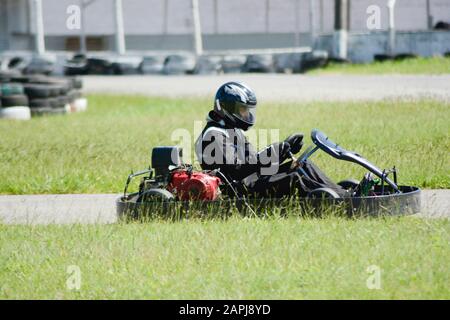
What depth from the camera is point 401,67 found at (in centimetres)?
2439

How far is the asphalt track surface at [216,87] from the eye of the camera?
27.8 ft

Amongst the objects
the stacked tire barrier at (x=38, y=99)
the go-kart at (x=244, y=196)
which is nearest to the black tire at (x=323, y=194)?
the go-kart at (x=244, y=196)

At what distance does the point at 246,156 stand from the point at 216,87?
16216 millimetres

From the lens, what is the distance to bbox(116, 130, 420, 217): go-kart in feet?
24.1

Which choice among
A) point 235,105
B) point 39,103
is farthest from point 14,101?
point 235,105

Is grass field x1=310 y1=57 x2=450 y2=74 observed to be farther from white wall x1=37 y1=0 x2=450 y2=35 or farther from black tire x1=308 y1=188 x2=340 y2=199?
black tire x1=308 y1=188 x2=340 y2=199

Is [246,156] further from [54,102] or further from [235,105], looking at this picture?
[54,102]

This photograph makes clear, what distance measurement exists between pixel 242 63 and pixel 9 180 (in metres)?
19.6

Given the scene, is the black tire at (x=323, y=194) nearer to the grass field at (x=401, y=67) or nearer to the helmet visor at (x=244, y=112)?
the helmet visor at (x=244, y=112)

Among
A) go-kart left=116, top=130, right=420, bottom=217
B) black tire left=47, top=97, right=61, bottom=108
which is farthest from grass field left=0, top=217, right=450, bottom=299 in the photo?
black tire left=47, top=97, right=61, bottom=108

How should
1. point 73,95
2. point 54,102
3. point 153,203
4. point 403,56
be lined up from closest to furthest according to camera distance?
point 153,203, point 54,102, point 73,95, point 403,56

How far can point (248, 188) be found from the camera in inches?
305

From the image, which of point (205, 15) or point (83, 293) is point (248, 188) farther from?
point (205, 15)
